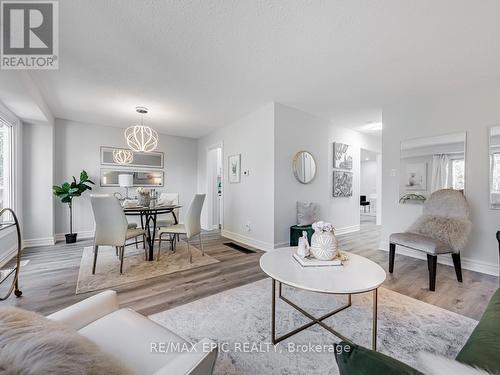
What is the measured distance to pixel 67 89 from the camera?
2951mm

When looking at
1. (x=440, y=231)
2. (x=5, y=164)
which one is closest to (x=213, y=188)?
(x=5, y=164)

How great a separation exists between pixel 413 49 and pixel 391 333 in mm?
2501

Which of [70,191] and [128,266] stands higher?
[70,191]

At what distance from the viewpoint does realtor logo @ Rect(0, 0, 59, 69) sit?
1612 millimetres

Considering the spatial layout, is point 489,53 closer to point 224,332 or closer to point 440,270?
point 440,270

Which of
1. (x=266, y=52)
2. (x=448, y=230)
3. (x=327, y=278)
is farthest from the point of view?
(x=448, y=230)

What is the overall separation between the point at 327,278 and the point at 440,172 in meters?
2.93

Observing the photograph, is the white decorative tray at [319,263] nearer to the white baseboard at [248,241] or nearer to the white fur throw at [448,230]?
the white fur throw at [448,230]

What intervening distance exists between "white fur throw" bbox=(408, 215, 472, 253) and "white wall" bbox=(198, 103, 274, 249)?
78.4 inches

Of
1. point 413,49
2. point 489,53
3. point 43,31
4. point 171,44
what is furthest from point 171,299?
point 489,53

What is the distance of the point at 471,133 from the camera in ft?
9.25

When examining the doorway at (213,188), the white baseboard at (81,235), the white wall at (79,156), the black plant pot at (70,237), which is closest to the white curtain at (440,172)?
the doorway at (213,188)

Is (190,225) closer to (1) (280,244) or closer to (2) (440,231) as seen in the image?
(1) (280,244)

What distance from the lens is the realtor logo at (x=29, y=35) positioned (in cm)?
161
